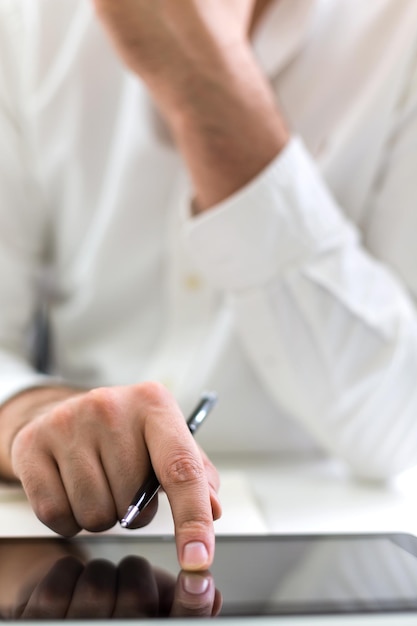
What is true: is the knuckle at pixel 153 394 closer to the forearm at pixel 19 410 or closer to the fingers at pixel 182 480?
the fingers at pixel 182 480

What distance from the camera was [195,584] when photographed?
0.91 ft

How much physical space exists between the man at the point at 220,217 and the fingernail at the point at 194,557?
11 centimetres

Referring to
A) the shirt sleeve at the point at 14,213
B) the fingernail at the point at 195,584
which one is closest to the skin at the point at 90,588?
the fingernail at the point at 195,584

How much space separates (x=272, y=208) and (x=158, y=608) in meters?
0.36

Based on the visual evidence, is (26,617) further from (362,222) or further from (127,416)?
(362,222)

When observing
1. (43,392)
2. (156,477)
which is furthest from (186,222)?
(156,477)

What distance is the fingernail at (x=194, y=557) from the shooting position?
286 mm

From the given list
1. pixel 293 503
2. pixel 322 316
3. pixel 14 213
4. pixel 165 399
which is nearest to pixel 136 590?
pixel 165 399

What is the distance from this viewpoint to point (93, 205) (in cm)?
76

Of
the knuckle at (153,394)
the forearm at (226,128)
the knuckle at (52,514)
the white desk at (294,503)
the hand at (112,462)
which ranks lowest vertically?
the white desk at (294,503)

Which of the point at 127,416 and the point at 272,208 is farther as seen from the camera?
the point at 272,208

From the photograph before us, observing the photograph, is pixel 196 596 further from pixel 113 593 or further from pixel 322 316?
pixel 322 316

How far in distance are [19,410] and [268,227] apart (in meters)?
0.23

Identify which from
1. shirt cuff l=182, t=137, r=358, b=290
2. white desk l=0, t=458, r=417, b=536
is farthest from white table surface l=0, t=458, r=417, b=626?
shirt cuff l=182, t=137, r=358, b=290
